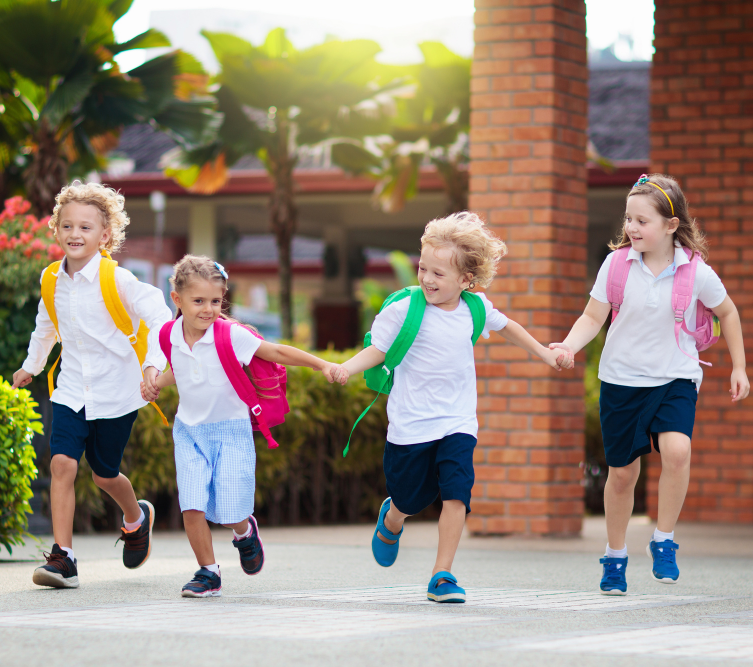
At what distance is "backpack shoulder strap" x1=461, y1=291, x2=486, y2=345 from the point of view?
5.06 m

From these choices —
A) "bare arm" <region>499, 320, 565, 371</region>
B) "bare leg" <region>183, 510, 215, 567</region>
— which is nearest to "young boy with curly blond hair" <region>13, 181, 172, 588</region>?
"bare leg" <region>183, 510, 215, 567</region>

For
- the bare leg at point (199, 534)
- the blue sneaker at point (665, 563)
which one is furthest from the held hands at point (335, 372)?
the blue sneaker at point (665, 563)

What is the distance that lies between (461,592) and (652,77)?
6323mm

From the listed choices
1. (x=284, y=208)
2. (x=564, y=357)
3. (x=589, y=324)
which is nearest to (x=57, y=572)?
(x=564, y=357)

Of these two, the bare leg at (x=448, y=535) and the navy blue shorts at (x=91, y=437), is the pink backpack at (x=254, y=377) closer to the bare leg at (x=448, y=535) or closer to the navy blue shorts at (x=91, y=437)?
the navy blue shorts at (x=91, y=437)

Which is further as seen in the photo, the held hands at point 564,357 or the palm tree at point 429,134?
the palm tree at point 429,134

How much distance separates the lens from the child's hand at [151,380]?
16.5 ft

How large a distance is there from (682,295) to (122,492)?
2762mm

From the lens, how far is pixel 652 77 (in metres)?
9.84

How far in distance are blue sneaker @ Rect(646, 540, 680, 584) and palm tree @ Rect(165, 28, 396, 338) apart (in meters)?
9.79

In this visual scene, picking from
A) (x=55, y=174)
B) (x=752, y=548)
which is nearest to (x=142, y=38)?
(x=55, y=174)

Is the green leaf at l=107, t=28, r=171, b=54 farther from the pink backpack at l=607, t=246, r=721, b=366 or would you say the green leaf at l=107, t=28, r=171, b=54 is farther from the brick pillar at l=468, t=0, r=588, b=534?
the pink backpack at l=607, t=246, r=721, b=366

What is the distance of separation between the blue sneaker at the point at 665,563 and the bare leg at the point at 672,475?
7 cm

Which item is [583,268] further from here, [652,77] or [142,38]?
[142,38]
